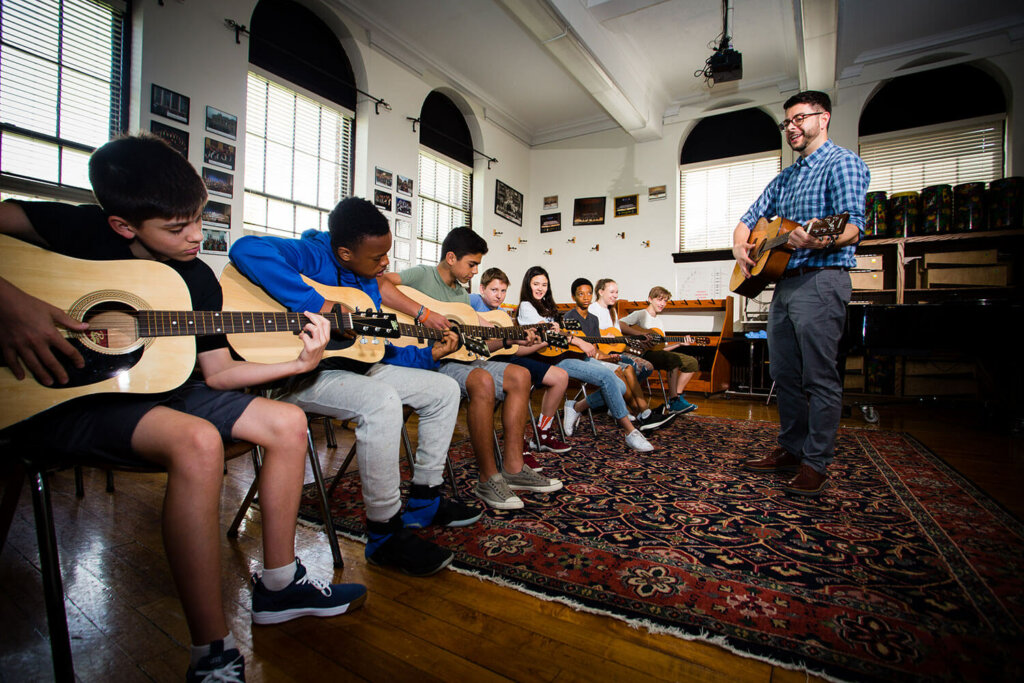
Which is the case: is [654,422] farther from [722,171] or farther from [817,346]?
[722,171]

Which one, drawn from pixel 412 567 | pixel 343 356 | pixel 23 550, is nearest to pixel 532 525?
pixel 412 567

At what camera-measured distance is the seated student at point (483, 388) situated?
195cm

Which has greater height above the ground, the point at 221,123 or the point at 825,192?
the point at 221,123

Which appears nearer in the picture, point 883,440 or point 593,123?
point 883,440

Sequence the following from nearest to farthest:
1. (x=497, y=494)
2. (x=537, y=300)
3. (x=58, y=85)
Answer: (x=497, y=494) < (x=58, y=85) < (x=537, y=300)

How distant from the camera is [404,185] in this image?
216 inches

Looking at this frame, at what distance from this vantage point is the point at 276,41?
4273 mm

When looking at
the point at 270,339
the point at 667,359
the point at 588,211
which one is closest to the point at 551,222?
the point at 588,211

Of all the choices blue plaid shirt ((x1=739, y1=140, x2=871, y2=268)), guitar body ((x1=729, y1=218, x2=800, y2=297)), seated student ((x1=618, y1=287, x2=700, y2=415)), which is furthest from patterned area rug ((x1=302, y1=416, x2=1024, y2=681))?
seated student ((x1=618, y1=287, x2=700, y2=415))

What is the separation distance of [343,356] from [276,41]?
4.26 metres

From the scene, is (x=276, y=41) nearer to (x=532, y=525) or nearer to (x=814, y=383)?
(x=532, y=525)

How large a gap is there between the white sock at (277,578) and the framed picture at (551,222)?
7129 mm

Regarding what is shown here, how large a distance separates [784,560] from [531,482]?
1039mm

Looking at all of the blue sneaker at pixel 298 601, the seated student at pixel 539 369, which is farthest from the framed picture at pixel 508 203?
the blue sneaker at pixel 298 601
